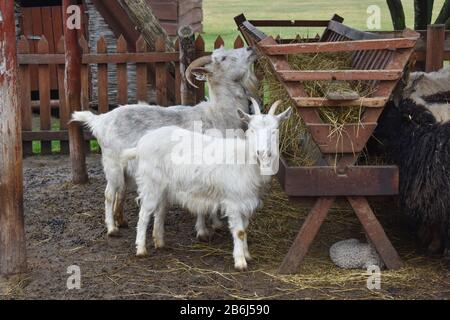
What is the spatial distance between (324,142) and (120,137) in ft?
6.83

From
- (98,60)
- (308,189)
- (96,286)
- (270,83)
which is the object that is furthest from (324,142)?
(98,60)

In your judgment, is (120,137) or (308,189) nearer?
(308,189)

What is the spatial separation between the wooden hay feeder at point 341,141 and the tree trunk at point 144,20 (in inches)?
210

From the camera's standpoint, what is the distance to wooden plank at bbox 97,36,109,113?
973 centimetres

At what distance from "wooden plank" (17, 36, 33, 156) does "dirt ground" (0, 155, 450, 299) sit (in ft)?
8.10

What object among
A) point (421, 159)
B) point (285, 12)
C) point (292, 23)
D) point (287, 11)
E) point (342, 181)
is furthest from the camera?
point (287, 11)

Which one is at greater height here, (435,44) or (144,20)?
(144,20)

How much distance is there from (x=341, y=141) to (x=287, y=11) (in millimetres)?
26630

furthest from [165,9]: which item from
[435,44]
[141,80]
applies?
[435,44]

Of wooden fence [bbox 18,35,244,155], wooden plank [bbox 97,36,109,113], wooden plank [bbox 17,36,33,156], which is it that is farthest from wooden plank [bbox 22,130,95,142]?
wooden plank [bbox 97,36,109,113]

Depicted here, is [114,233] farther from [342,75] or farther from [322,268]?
[342,75]

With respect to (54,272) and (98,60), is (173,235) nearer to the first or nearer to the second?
(54,272)

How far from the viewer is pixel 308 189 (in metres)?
5.44

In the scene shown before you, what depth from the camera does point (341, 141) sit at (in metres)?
5.37
